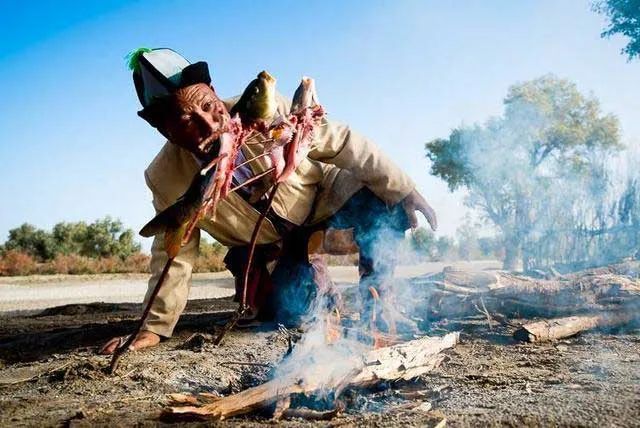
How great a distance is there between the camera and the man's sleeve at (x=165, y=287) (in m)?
→ 3.12

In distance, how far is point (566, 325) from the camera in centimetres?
347

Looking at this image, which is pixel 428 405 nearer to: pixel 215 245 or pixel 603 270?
pixel 603 270

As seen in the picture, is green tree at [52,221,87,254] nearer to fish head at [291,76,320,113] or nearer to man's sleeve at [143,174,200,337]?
man's sleeve at [143,174,200,337]

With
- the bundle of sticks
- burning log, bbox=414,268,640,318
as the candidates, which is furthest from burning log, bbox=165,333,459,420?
burning log, bbox=414,268,640,318

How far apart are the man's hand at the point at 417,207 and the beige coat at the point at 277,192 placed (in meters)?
0.05

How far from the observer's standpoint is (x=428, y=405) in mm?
1911

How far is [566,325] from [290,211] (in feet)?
6.78

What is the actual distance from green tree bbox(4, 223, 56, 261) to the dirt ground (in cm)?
1813

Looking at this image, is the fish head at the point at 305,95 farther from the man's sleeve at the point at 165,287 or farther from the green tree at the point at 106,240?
the green tree at the point at 106,240

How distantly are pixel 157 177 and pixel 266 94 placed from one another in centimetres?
139

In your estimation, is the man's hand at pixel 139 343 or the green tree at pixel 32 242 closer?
the man's hand at pixel 139 343

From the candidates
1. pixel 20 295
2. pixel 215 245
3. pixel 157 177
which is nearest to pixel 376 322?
pixel 157 177

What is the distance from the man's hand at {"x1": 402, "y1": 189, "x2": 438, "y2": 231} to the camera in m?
3.29

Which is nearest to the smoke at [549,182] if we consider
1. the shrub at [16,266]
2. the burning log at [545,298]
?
the burning log at [545,298]
